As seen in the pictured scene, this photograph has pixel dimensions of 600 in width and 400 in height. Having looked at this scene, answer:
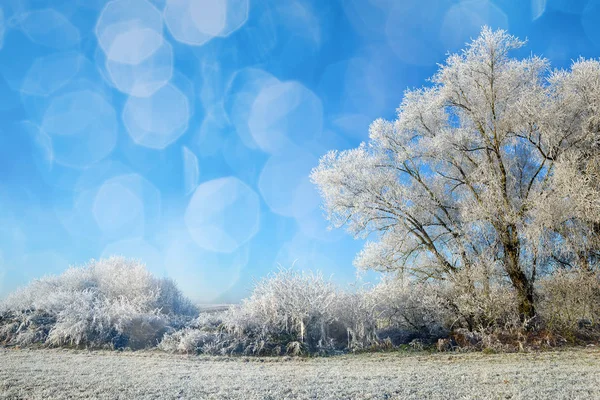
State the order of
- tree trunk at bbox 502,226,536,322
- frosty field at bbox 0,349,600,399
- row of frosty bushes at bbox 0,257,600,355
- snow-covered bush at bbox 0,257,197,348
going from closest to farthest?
frosty field at bbox 0,349,600,399 → row of frosty bushes at bbox 0,257,600,355 → snow-covered bush at bbox 0,257,197,348 → tree trunk at bbox 502,226,536,322

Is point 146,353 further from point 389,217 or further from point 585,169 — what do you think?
point 585,169

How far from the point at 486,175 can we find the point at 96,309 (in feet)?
42.2

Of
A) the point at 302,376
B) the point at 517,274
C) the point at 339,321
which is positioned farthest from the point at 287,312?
the point at 517,274

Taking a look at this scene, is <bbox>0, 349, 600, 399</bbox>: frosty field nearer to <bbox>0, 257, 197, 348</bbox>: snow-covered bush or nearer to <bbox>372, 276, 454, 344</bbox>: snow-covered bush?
<bbox>0, 257, 197, 348</bbox>: snow-covered bush

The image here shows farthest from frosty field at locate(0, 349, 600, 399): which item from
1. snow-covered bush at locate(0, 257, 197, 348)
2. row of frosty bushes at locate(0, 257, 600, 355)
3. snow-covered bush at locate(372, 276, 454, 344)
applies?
snow-covered bush at locate(372, 276, 454, 344)

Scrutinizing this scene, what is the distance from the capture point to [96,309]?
502 inches

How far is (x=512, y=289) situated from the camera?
1289cm

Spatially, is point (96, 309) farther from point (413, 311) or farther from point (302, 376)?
point (413, 311)

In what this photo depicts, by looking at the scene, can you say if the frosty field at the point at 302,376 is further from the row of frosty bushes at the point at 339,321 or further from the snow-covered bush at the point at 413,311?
the snow-covered bush at the point at 413,311

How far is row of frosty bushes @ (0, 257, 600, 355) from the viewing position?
1152cm

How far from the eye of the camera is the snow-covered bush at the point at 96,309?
39.4 ft

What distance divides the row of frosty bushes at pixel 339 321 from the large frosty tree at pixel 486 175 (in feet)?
2.95

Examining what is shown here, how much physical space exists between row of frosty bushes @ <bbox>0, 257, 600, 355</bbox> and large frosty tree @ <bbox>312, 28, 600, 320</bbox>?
90 centimetres

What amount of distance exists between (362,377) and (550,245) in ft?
26.2
